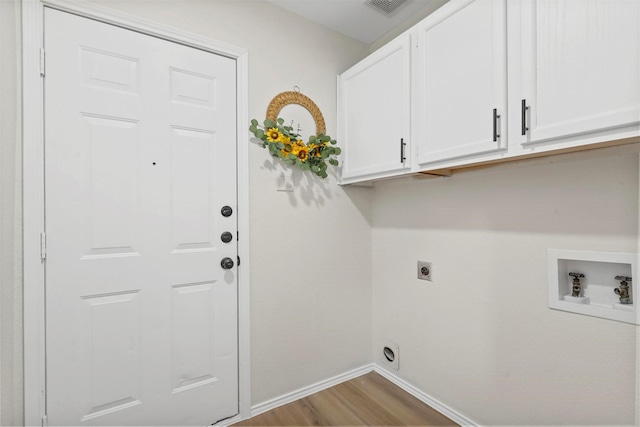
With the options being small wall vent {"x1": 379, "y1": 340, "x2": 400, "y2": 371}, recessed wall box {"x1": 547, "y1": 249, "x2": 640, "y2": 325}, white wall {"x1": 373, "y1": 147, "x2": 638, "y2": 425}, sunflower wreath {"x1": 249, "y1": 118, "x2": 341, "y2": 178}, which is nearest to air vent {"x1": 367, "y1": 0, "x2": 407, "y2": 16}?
→ sunflower wreath {"x1": 249, "y1": 118, "x2": 341, "y2": 178}

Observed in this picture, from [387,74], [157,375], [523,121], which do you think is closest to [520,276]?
[523,121]

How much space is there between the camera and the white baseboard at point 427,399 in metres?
1.62

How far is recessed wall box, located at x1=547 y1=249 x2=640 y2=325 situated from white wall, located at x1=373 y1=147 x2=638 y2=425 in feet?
0.11

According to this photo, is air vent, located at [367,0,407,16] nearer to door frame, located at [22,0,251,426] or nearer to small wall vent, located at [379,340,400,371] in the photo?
door frame, located at [22,0,251,426]

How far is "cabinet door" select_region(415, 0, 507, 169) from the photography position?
1184 mm

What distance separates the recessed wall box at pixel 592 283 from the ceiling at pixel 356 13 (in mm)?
1525

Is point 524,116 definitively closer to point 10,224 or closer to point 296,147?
point 296,147

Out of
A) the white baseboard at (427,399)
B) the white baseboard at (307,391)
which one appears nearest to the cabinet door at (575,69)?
the white baseboard at (427,399)

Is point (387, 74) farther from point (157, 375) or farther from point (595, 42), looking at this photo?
point (157, 375)

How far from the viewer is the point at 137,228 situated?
1.42m

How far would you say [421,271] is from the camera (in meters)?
1.85

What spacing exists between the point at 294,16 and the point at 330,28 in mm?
274

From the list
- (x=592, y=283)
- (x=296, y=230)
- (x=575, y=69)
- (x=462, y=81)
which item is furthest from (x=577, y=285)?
(x=296, y=230)

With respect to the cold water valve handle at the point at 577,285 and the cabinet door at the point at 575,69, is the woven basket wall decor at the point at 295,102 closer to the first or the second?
the cabinet door at the point at 575,69
